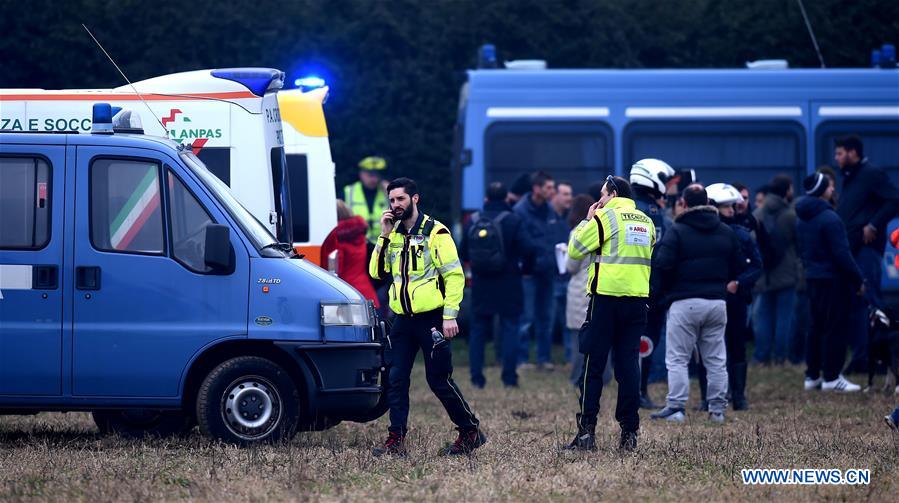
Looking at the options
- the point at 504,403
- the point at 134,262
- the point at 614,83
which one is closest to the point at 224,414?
the point at 134,262

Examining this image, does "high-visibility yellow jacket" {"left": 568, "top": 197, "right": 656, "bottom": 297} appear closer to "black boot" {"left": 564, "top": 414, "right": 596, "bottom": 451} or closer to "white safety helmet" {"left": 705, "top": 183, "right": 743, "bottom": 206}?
"black boot" {"left": 564, "top": 414, "right": 596, "bottom": 451}

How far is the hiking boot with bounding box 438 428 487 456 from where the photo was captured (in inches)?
374

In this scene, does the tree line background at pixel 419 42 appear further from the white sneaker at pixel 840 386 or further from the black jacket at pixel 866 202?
the white sneaker at pixel 840 386

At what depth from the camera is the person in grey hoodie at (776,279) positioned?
15.7 meters

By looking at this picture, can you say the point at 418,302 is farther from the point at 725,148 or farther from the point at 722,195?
the point at 725,148

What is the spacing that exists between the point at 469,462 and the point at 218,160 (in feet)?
11.1

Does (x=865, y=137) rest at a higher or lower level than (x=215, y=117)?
higher

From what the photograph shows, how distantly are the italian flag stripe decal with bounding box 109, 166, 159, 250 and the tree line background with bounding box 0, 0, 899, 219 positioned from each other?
33.5ft

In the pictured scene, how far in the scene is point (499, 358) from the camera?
17.1 metres

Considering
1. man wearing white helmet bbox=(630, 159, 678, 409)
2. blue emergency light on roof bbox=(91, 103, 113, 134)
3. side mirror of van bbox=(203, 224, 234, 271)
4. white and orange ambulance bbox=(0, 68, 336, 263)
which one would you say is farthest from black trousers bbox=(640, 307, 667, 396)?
blue emergency light on roof bbox=(91, 103, 113, 134)

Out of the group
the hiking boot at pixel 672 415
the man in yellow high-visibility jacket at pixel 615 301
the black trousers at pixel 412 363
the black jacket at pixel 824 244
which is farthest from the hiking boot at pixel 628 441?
the black jacket at pixel 824 244

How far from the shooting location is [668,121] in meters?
18.1

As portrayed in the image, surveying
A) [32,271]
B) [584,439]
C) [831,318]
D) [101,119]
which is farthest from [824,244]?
[32,271]

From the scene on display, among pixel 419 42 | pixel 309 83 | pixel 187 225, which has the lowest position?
pixel 187 225
